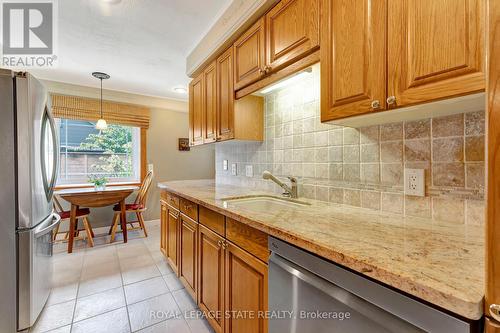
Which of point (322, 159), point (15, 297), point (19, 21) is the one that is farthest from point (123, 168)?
point (322, 159)

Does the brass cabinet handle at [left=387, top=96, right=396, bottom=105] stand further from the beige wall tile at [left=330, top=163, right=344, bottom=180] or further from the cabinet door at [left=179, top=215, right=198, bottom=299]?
the cabinet door at [left=179, top=215, right=198, bottom=299]

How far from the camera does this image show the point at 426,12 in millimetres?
748

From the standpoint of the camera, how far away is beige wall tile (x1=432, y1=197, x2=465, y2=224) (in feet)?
2.98

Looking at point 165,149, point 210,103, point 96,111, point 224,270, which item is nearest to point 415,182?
point 224,270

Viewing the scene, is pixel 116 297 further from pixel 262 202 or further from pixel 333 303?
pixel 333 303

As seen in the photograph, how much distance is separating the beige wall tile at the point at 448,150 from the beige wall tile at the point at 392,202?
0.78 ft

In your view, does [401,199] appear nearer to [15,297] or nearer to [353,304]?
[353,304]

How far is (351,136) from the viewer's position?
4.25 feet

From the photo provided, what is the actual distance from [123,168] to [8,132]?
2801 mm

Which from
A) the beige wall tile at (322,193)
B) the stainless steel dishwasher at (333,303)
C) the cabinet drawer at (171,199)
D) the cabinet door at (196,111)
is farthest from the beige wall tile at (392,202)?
the cabinet door at (196,111)

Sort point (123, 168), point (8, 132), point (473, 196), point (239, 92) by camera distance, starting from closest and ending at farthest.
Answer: point (473, 196) < point (8, 132) < point (239, 92) < point (123, 168)

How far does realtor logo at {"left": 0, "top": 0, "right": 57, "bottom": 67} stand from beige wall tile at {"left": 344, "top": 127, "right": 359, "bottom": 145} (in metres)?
2.49

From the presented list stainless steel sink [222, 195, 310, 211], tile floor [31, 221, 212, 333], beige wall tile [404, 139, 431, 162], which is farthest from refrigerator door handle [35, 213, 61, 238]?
beige wall tile [404, 139, 431, 162]

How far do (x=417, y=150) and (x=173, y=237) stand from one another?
6.96 ft
